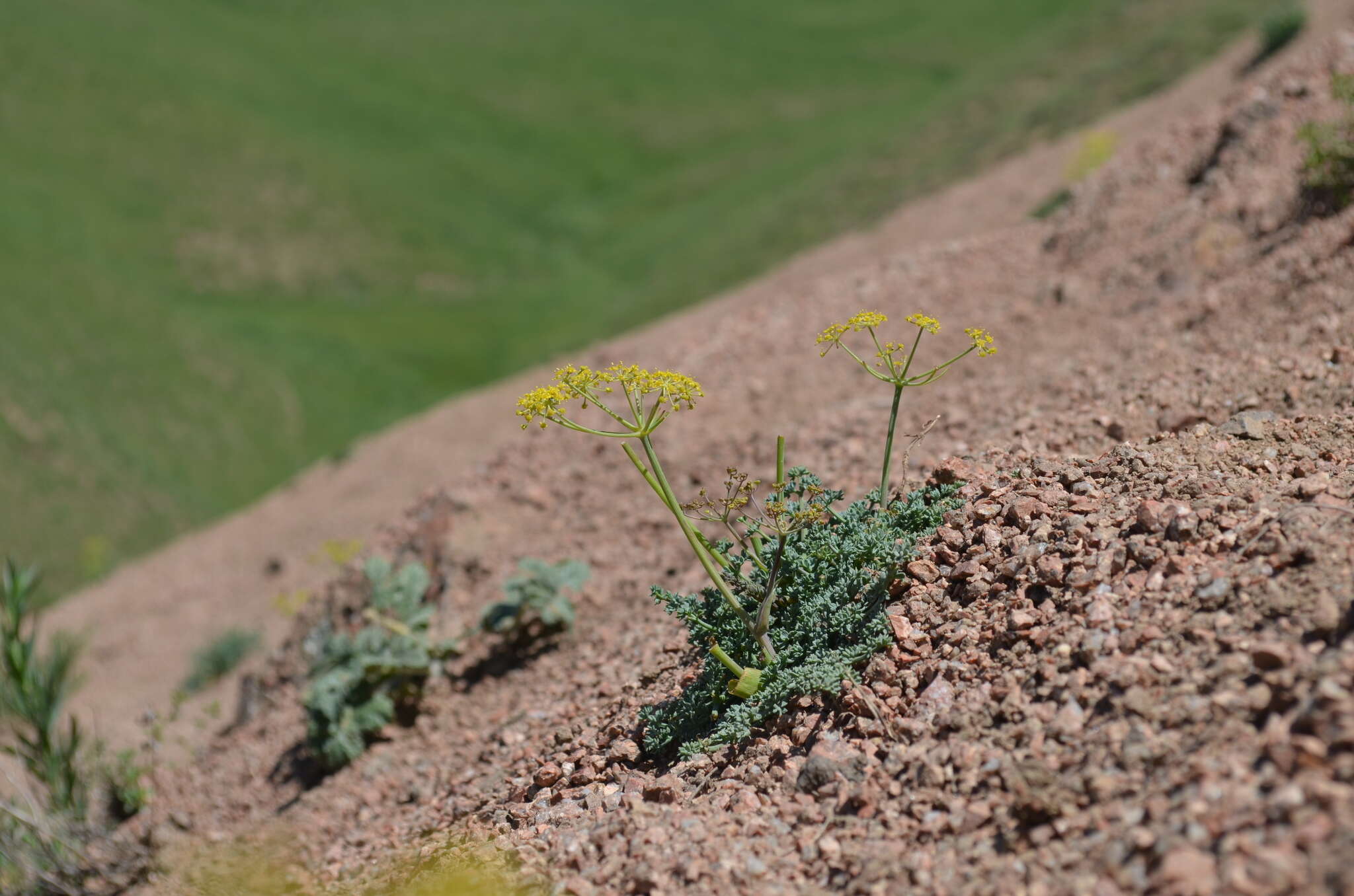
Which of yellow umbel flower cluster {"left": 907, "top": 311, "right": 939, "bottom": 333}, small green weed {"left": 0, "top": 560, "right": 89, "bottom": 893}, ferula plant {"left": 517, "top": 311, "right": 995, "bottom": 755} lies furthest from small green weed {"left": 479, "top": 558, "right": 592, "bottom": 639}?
yellow umbel flower cluster {"left": 907, "top": 311, "right": 939, "bottom": 333}

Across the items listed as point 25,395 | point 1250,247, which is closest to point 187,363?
point 25,395

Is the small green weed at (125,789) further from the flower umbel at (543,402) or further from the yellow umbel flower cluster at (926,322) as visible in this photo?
the yellow umbel flower cluster at (926,322)

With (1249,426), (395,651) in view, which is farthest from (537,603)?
(1249,426)

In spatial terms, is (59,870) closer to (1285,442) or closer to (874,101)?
(1285,442)

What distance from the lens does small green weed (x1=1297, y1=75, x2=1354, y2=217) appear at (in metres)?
7.13

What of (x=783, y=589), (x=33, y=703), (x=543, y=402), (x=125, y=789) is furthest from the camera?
(x=125, y=789)

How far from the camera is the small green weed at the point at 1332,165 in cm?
713

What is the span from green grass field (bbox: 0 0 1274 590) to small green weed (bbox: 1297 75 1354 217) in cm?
1335

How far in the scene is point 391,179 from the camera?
41.3 meters

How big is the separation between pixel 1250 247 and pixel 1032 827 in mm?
6404

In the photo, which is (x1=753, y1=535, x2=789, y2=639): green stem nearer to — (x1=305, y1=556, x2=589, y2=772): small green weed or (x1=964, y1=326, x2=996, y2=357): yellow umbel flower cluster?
(x1=964, y1=326, x2=996, y2=357): yellow umbel flower cluster

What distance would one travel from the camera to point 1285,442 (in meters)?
4.04

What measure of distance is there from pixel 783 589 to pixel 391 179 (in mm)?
40779

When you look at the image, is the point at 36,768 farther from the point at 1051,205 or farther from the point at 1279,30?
the point at 1279,30
